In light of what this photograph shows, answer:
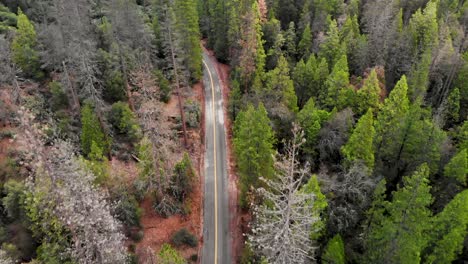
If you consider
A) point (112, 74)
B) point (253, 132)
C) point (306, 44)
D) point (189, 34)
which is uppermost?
point (189, 34)

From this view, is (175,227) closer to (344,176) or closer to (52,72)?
(344,176)

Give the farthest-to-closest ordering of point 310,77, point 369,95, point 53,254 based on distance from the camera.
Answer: point 310,77 → point 369,95 → point 53,254

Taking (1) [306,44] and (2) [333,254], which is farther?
(1) [306,44]

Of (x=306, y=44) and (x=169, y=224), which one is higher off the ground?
(x=306, y=44)

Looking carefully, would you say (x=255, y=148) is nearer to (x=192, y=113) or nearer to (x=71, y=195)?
(x=71, y=195)

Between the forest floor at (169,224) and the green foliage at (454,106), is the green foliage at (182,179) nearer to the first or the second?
the forest floor at (169,224)

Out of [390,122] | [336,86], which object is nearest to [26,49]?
[336,86]
